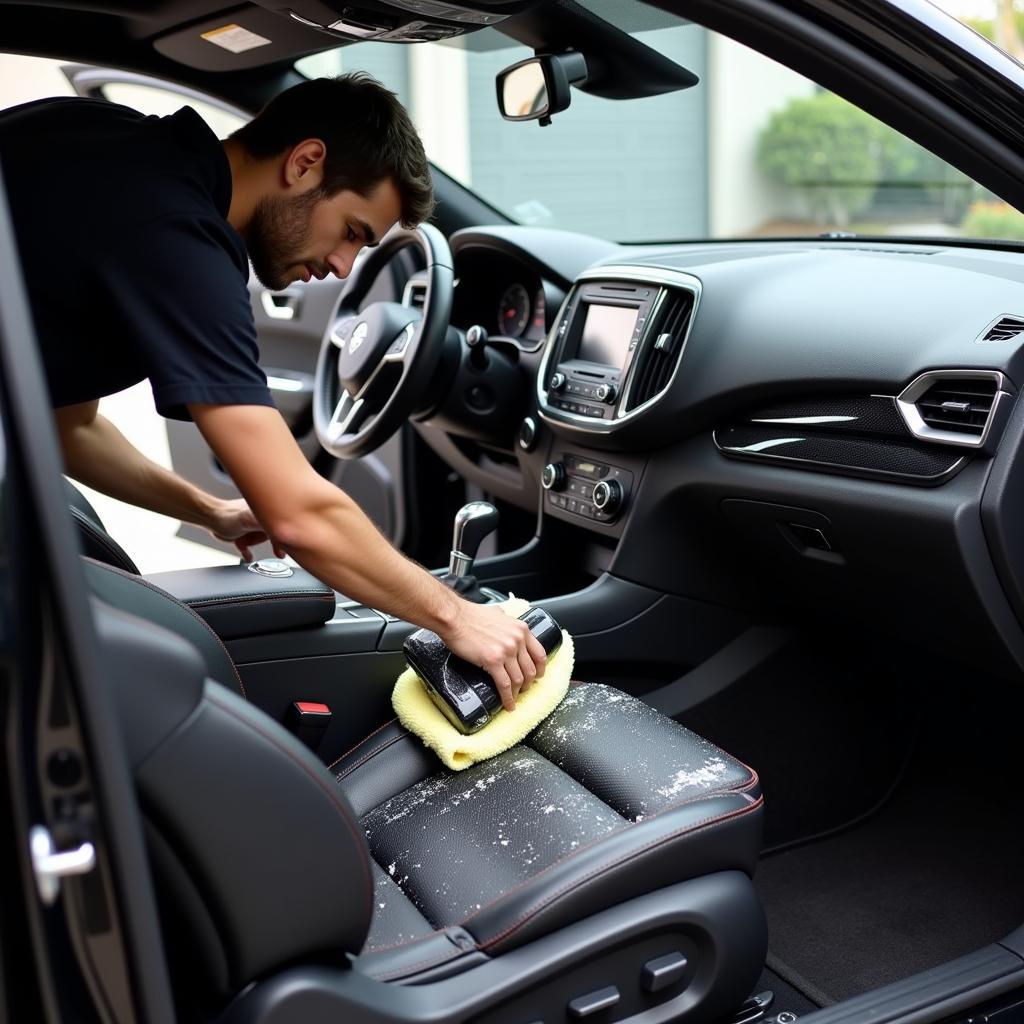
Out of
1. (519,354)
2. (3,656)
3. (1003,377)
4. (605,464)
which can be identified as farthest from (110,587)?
(519,354)

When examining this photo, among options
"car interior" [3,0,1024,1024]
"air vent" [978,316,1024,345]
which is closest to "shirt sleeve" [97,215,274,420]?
"car interior" [3,0,1024,1024]

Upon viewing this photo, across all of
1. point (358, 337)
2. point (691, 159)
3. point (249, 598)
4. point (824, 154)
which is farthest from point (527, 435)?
point (824, 154)

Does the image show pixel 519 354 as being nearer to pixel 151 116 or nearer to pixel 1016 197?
pixel 151 116

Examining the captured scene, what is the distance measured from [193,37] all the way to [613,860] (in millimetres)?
1350

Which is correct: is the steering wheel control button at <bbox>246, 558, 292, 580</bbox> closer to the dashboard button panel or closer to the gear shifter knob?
the gear shifter knob

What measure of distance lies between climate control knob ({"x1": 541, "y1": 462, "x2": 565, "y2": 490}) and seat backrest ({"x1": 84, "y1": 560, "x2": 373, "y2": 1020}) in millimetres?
1326

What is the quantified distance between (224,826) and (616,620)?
4.00 feet

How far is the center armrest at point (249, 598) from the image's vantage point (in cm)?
173

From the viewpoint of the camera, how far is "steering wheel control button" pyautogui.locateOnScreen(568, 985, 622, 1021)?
127cm

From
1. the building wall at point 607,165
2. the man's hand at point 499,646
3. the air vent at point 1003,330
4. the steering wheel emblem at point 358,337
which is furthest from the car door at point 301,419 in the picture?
the building wall at point 607,165

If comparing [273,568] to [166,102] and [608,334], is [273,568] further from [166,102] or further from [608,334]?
[166,102]

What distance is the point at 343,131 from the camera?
5.50 feet

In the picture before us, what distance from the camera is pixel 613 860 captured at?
51.1 inches

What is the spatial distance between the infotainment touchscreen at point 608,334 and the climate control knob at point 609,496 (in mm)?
208
